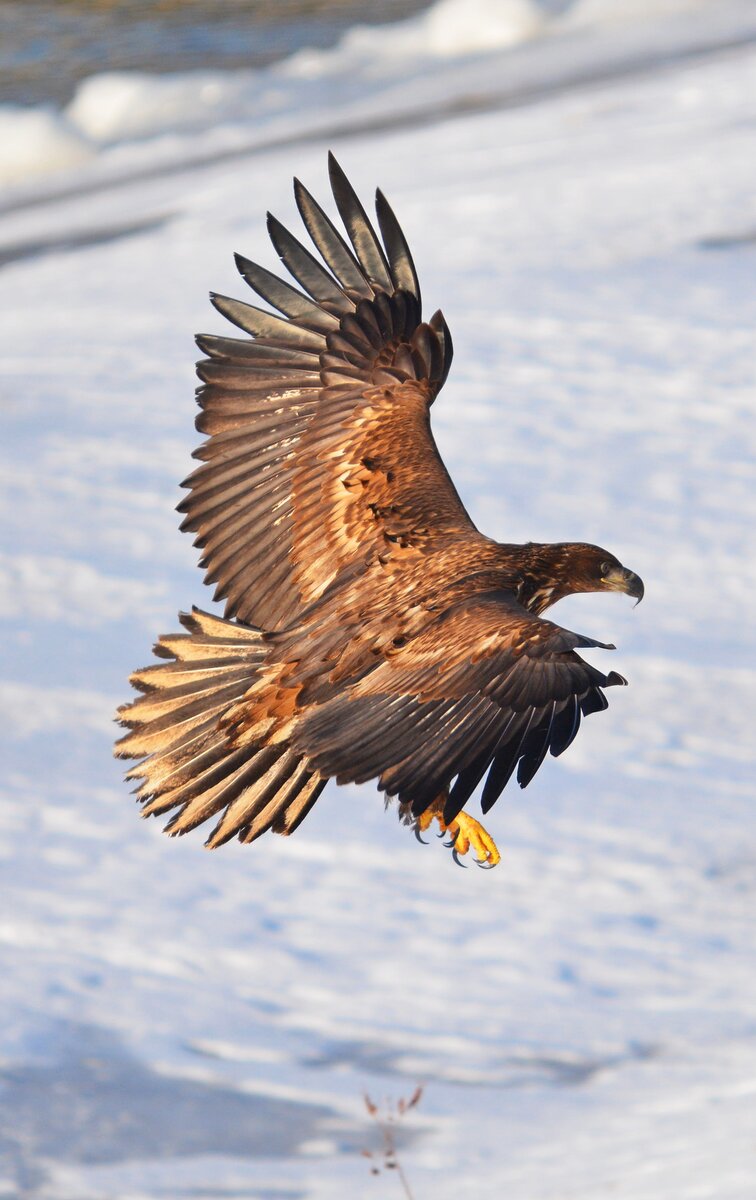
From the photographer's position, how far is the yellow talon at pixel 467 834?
489 cm

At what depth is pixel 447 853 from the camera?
891 cm

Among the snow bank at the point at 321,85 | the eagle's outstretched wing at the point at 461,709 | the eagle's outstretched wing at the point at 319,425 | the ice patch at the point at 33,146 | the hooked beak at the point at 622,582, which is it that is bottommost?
the eagle's outstretched wing at the point at 461,709

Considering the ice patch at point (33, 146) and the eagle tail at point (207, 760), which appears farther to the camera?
the ice patch at point (33, 146)

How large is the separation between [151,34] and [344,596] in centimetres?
1601

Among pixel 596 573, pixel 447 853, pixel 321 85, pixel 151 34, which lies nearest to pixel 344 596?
pixel 596 573

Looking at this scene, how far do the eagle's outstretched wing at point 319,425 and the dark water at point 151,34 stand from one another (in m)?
13.6

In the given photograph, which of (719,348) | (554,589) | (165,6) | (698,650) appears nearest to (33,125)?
(165,6)

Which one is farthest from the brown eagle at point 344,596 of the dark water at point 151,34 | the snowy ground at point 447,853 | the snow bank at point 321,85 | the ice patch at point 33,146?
the dark water at point 151,34

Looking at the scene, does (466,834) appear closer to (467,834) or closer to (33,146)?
(467,834)

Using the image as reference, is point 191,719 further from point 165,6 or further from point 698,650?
point 165,6

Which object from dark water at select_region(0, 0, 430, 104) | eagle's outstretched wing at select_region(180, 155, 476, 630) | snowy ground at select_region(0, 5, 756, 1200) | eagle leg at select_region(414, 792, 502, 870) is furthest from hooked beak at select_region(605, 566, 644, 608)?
dark water at select_region(0, 0, 430, 104)

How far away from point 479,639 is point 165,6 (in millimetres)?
17285

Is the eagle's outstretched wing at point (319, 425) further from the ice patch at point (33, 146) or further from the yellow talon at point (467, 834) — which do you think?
the ice patch at point (33, 146)

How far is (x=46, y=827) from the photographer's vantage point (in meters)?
9.01
